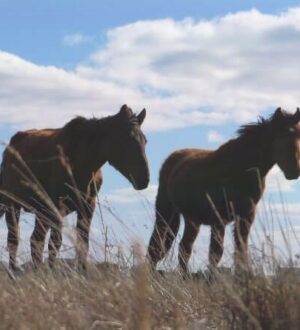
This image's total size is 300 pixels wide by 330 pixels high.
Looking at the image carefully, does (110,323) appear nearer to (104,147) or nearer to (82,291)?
(82,291)

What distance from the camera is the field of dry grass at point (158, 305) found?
4410 mm

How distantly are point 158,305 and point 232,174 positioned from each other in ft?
23.4

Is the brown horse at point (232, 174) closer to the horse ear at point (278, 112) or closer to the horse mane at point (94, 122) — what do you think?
the horse ear at point (278, 112)

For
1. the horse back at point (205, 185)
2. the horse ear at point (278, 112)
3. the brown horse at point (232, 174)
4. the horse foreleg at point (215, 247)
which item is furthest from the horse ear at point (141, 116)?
the horse ear at point (278, 112)

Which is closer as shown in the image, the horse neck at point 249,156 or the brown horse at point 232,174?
the brown horse at point 232,174

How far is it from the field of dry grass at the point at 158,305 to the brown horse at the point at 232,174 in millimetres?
5922

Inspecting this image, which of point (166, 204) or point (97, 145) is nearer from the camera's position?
point (97, 145)

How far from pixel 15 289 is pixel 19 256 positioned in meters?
1.35

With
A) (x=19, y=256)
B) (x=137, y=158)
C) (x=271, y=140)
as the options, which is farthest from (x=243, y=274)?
(x=271, y=140)

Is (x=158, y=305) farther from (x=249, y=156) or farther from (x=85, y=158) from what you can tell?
(x=249, y=156)

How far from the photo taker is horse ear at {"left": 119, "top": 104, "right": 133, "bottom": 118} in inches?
454

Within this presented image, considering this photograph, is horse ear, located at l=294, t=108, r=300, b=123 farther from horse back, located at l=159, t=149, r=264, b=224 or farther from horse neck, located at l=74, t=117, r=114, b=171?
horse neck, located at l=74, t=117, r=114, b=171

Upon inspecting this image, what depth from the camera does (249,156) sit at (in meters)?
12.2

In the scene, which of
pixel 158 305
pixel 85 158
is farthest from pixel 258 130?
pixel 158 305
